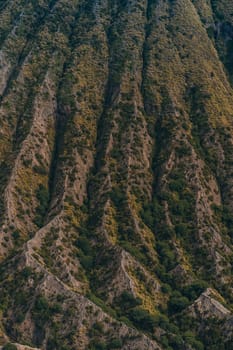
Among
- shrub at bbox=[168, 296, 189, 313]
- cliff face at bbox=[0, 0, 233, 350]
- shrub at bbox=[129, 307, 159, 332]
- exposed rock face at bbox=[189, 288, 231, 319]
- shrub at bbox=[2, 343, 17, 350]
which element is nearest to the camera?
shrub at bbox=[2, 343, 17, 350]

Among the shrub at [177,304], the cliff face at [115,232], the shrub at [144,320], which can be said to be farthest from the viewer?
the shrub at [177,304]

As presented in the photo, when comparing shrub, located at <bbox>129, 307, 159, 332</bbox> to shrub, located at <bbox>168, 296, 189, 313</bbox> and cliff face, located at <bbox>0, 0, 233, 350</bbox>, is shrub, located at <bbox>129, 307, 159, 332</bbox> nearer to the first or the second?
cliff face, located at <bbox>0, 0, 233, 350</bbox>

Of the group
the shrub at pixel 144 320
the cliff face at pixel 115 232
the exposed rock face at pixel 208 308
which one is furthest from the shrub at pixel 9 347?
the exposed rock face at pixel 208 308

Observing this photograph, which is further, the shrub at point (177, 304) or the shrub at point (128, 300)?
the shrub at point (177, 304)

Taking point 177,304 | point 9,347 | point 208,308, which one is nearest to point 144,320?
point 177,304

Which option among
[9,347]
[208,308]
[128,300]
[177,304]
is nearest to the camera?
[9,347]

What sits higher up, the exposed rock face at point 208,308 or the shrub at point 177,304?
the exposed rock face at point 208,308

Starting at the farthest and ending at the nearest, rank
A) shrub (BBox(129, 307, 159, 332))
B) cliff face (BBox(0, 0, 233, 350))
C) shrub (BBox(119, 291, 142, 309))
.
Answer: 1. shrub (BBox(119, 291, 142, 309))
2. shrub (BBox(129, 307, 159, 332))
3. cliff face (BBox(0, 0, 233, 350))

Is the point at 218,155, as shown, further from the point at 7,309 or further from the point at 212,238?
the point at 7,309

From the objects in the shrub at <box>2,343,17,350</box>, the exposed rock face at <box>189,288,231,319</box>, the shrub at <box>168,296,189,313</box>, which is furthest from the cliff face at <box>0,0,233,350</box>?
the shrub at <box>2,343,17,350</box>

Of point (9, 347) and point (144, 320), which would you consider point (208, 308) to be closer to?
point (144, 320)

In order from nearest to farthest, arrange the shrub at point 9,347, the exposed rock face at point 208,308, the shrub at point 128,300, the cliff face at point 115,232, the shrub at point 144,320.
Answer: the shrub at point 9,347 → the cliff face at point 115,232 → the shrub at point 144,320 → the exposed rock face at point 208,308 → the shrub at point 128,300

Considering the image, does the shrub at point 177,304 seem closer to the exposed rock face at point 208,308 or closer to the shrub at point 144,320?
the exposed rock face at point 208,308
